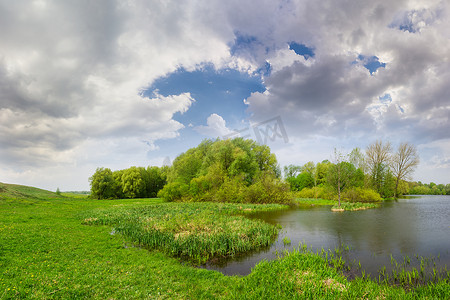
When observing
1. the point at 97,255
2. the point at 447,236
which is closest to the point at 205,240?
the point at 97,255

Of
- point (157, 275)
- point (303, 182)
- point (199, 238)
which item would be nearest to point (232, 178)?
point (199, 238)

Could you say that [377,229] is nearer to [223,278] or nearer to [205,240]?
[205,240]

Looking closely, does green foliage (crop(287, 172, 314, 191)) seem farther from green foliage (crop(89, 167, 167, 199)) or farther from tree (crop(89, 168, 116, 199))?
tree (crop(89, 168, 116, 199))

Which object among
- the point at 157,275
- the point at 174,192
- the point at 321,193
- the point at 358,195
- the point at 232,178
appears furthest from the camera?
the point at 321,193

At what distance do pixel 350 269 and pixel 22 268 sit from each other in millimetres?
14039

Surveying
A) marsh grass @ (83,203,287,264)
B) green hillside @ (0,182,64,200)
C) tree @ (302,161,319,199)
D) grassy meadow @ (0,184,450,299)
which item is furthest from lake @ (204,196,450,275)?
tree @ (302,161,319,199)

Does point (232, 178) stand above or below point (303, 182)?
above

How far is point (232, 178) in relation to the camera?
4891 centimetres

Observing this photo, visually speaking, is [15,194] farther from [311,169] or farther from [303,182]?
[311,169]

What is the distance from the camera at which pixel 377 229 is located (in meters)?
18.5

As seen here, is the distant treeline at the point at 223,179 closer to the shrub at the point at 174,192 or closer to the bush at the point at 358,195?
the shrub at the point at 174,192

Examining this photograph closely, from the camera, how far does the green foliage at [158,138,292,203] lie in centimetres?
4406

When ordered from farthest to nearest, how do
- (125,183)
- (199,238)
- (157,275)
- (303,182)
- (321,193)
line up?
1. (303,182)
2. (125,183)
3. (321,193)
4. (199,238)
5. (157,275)

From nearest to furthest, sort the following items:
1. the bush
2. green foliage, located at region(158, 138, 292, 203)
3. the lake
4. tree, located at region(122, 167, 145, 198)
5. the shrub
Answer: the lake < green foliage, located at region(158, 138, 292, 203) < the bush < the shrub < tree, located at region(122, 167, 145, 198)
